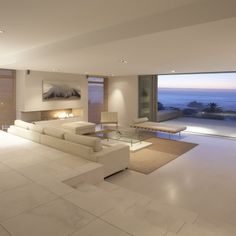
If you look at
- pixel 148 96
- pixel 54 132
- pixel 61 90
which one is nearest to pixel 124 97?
pixel 148 96

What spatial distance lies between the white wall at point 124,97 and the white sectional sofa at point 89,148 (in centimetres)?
530

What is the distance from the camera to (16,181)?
10.0ft

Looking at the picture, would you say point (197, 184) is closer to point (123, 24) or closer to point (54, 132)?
point (123, 24)

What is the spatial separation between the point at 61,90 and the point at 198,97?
23.7ft

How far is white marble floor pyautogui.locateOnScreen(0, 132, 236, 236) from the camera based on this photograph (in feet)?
6.89

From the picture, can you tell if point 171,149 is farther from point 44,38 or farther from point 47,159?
point 44,38

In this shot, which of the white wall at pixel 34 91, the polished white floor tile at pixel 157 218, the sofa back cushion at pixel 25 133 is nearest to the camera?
the polished white floor tile at pixel 157 218

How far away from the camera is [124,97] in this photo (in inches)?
393

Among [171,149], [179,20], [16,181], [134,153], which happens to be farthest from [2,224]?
[171,149]

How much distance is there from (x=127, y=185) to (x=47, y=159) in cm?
155

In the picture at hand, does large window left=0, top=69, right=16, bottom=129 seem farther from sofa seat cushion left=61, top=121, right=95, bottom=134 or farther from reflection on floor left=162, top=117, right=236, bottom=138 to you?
reflection on floor left=162, top=117, right=236, bottom=138

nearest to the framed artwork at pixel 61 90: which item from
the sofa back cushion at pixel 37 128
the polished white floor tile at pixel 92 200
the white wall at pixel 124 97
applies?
the white wall at pixel 124 97

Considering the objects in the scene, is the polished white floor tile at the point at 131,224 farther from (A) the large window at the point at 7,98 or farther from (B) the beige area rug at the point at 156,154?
(A) the large window at the point at 7,98

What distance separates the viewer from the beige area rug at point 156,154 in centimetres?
460
